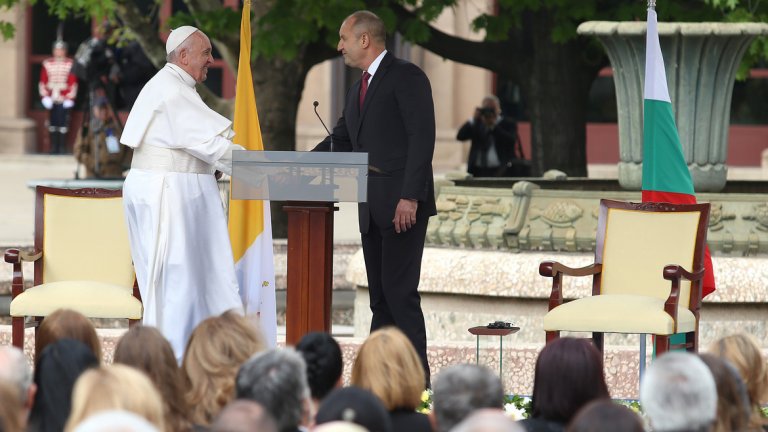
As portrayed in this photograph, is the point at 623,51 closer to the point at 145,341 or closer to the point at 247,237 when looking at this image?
the point at 247,237

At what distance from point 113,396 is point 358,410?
70 cm

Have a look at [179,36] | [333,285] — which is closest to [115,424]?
[179,36]

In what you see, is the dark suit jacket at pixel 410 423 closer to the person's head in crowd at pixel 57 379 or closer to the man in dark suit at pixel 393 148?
the person's head in crowd at pixel 57 379

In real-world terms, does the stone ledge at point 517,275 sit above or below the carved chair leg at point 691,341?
above

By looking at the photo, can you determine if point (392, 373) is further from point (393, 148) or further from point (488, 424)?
point (393, 148)

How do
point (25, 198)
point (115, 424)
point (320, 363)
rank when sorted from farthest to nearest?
point (25, 198), point (320, 363), point (115, 424)

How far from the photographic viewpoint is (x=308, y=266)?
8109 mm

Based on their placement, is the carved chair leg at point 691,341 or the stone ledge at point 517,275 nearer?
the carved chair leg at point 691,341

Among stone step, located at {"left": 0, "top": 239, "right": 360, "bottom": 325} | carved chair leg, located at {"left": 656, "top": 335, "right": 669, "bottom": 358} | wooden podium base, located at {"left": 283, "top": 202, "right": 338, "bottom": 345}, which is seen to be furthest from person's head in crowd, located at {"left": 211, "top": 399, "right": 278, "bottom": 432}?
stone step, located at {"left": 0, "top": 239, "right": 360, "bottom": 325}

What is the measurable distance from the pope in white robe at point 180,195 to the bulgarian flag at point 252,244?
0.19m

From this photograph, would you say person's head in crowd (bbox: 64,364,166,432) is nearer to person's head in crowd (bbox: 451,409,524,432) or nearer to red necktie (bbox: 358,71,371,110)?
person's head in crowd (bbox: 451,409,524,432)

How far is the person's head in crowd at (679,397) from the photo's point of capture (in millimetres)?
4531

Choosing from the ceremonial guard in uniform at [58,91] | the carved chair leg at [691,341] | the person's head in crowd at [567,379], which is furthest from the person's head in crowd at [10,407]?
the ceremonial guard in uniform at [58,91]

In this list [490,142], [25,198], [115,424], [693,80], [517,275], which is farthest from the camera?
[25,198]
